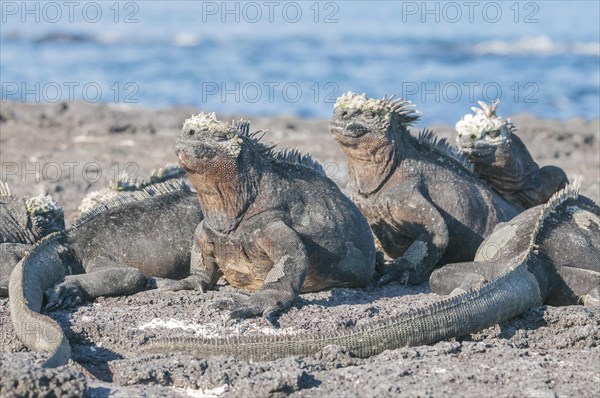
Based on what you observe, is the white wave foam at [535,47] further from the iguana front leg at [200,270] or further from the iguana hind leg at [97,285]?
the iguana hind leg at [97,285]

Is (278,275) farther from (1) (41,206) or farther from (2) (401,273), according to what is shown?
(1) (41,206)

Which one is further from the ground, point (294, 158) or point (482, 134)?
point (294, 158)

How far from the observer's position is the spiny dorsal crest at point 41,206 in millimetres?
6596

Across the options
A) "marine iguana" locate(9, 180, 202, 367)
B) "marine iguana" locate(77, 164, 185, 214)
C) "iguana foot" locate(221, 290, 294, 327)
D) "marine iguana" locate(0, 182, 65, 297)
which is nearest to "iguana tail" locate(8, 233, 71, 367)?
"marine iguana" locate(9, 180, 202, 367)

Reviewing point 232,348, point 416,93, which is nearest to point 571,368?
point 232,348

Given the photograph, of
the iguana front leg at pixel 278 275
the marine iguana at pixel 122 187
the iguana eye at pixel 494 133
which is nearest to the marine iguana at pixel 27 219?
the marine iguana at pixel 122 187

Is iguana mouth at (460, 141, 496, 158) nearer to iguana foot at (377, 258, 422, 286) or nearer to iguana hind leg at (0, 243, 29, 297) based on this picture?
iguana foot at (377, 258, 422, 286)

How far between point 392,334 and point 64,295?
5.97ft

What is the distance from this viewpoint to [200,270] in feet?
19.9

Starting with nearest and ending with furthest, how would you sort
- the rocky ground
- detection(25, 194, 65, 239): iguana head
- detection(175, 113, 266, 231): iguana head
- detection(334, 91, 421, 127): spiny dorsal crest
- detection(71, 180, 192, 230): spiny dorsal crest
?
the rocky ground < detection(175, 113, 266, 231): iguana head < detection(71, 180, 192, 230): spiny dorsal crest < detection(25, 194, 65, 239): iguana head < detection(334, 91, 421, 127): spiny dorsal crest

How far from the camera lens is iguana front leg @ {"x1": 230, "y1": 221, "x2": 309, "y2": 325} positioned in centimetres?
532

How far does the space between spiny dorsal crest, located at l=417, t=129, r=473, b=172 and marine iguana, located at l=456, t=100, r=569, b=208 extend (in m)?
0.11

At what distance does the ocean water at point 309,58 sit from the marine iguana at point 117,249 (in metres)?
10.0

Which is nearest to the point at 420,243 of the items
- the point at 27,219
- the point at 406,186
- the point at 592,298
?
the point at 406,186
